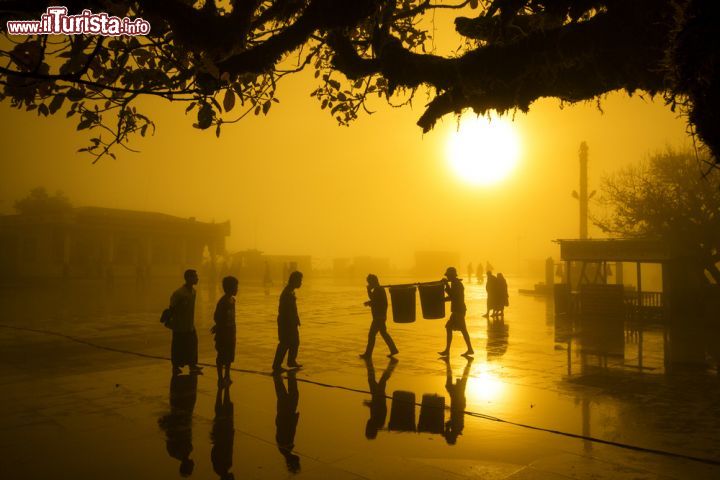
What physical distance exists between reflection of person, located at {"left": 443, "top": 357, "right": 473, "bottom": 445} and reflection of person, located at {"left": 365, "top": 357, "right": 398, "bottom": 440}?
30.2 inches

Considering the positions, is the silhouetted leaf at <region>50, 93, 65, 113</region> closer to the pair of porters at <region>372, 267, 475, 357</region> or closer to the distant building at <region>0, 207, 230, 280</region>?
the pair of porters at <region>372, 267, 475, 357</region>

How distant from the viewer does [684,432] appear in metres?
5.35

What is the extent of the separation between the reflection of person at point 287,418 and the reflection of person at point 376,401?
832 millimetres

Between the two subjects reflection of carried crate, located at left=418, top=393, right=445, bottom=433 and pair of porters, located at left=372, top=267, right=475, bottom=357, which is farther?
pair of porters, located at left=372, top=267, right=475, bottom=357

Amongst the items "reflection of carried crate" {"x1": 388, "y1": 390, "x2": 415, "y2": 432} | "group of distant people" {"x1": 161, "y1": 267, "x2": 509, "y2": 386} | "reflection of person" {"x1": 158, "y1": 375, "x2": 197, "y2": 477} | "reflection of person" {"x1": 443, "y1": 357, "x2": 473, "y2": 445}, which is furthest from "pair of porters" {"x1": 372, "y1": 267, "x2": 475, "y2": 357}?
"reflection of person" {"x1": 158, "y1": 375, "x2": 197, "y2": 477}

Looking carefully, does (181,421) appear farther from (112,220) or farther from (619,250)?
(112,220)

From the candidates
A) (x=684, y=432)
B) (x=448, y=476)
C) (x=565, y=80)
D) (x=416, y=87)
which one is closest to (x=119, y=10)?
(x=416, y=87)

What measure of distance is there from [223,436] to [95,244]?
141ft

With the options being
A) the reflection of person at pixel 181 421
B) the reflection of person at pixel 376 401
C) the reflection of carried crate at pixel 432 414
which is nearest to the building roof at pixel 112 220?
the reflection of person at pixel 181 421

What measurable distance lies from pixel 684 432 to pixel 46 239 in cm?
4522

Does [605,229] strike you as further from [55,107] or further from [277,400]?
[55,107]

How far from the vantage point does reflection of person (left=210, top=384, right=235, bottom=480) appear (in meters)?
4.36

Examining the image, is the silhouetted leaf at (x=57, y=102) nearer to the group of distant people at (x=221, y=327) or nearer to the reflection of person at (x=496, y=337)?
the group of distant people at (x=221, y=327)

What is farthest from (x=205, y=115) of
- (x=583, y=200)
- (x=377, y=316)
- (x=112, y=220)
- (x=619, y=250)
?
(x=112, y=220)
